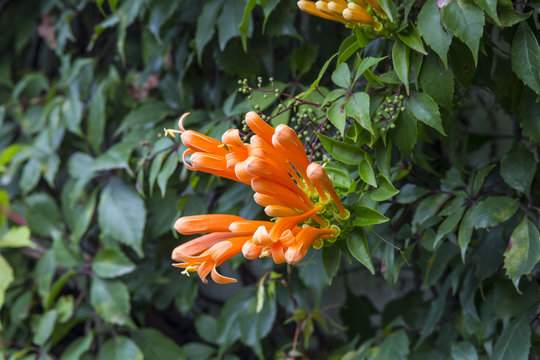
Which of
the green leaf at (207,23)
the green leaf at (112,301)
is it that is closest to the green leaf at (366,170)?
the green leaf at (207,23)

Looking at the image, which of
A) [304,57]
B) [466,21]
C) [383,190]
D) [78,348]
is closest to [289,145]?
[383,190]

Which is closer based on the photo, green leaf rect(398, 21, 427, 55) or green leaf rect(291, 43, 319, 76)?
green leaf rect(398, 21, 427, 55)

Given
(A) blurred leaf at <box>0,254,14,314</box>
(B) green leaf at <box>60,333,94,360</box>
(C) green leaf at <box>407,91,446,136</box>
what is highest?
(C) green leaf at <box>407,91,446,136</box>

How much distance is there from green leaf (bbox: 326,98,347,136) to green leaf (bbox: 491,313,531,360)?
17.6 inches

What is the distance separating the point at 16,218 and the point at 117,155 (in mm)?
525

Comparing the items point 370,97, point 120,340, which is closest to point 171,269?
point 120,340

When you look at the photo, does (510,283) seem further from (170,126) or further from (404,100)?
(170,126)

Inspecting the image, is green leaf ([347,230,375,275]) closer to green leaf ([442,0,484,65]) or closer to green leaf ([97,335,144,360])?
green leaf ([442,0,484,65])

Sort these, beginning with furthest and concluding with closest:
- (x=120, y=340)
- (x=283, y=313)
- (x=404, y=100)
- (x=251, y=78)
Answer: (x=283, y=313) < (x=120, y=340) < (x=251, y=78) < (x=404, y=100)

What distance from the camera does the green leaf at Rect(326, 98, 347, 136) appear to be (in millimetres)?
660

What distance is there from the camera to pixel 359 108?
647mm

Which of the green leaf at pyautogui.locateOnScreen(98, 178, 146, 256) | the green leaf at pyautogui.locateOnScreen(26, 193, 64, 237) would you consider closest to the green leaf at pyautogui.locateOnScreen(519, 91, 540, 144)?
the green leaf at pyautogui.locateOnScreen(98, 178, 146, 256)

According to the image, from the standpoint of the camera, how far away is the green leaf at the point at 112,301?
118 centimetres

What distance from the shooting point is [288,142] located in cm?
58
